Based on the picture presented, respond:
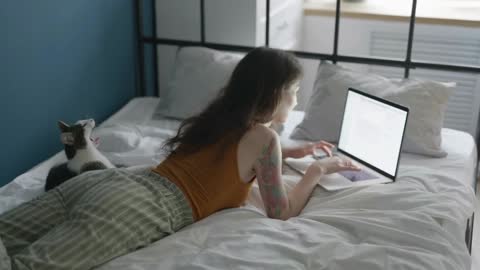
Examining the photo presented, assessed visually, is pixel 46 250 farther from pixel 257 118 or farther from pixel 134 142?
pixel 134 142

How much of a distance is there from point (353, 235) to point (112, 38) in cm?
159

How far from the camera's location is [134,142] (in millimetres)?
2283

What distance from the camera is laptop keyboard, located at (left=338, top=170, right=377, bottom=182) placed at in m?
1.88

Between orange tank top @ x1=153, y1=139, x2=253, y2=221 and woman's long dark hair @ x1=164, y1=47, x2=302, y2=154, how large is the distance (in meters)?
0.03

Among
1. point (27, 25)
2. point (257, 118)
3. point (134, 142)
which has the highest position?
point (27, 25)

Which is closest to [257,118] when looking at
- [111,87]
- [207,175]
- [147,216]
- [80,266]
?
[207,175]

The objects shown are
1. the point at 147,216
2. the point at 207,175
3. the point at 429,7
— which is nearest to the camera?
the point at 147,216

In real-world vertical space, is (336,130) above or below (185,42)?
below

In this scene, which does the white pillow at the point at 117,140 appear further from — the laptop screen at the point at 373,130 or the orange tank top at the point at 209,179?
the laptop screen at the point at 373,130

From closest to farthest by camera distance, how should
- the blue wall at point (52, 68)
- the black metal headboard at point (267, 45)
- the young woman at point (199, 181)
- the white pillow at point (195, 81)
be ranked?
1. the young woman at point (199, 181)
2. the blue wall at point (52, 68)
3. the black metal headboard at point (267, 45)
4. the white pillow at point (195, 81)

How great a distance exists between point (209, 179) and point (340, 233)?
38 centimetres

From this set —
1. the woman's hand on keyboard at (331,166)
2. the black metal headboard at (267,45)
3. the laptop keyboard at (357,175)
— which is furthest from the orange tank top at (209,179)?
the black metal headboard at (267,45)

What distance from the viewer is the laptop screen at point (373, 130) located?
1.87m

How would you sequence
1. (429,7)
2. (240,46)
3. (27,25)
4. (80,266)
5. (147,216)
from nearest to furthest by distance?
(80,266)
(147,216)
(27,25)
(240,46)
(429,7)
